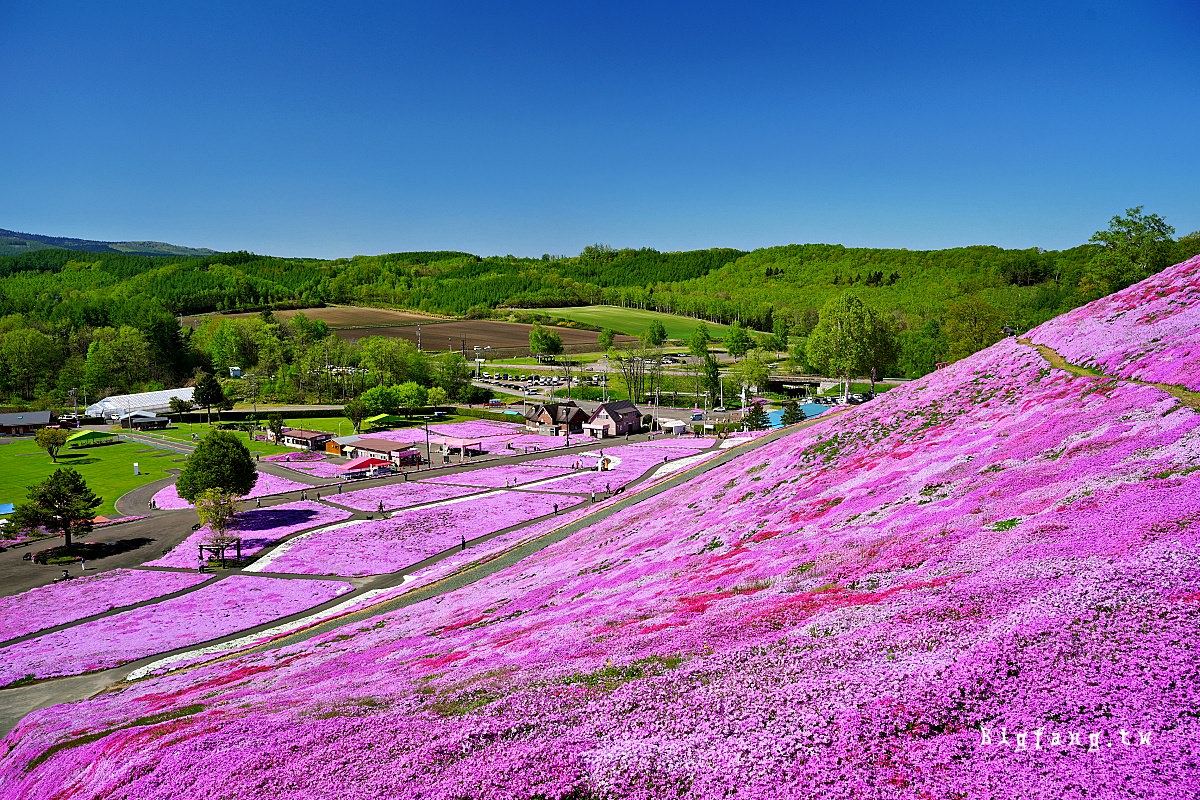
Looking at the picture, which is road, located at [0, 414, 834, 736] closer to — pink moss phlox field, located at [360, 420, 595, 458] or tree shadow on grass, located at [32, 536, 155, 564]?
tree shadow on grass, located at [32, 536, 155, 564]

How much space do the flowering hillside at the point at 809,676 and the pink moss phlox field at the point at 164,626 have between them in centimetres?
854

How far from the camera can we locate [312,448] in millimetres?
94375

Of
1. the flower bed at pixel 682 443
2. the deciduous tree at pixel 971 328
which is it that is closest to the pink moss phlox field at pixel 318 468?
the flower bed at pixel 682 443

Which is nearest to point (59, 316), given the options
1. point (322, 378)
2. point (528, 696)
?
point (322, 378)

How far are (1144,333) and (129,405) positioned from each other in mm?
149926

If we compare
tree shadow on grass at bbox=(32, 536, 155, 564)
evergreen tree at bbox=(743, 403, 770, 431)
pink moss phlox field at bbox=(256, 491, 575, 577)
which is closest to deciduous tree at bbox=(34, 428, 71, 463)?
tree shadow on grass at bbox=(32, 536, 155, 564)

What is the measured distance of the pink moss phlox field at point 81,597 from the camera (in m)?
35.3

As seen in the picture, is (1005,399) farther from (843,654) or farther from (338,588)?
(338,588)

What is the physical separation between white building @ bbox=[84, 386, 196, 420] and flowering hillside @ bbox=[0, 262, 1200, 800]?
405 feet

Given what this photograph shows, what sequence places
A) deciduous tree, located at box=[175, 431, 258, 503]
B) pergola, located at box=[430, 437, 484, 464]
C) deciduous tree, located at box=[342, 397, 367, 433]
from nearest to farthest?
deciduous tree, located at box=[175, 431, 258, 503], pergola, located at box=[430, 437, 484, 464], deciduous tree, located at box=[342, 397, 367, 433]

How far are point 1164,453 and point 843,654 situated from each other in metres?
12.4

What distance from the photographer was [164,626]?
1367 inches

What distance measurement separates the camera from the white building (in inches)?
4926

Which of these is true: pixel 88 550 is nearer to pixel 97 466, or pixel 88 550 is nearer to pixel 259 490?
pixel 259 490
